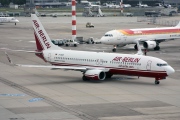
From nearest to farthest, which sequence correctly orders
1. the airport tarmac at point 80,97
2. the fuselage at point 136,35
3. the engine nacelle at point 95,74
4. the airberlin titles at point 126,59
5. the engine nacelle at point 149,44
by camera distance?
the airport tarmac at point 80,97 < the airberlin titles at point 126,59 < the engine nacelle at point 95,74 < the fuselage at point 136,35 < the engine nacelle at point 149,44

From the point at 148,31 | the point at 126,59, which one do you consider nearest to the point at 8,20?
the point at 148,31

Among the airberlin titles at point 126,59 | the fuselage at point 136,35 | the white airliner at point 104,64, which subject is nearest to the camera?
the white airliner at point 104,64

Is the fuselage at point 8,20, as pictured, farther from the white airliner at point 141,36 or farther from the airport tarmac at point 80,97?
the airport tarmac at point 80,97

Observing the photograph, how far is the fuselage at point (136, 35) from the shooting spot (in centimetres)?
10156

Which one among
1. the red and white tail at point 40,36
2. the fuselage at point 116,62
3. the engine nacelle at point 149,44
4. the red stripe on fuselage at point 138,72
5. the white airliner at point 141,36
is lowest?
the engine nacelle at point 149,44

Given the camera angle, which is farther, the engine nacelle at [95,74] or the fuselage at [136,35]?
the fuselage at [136,35]

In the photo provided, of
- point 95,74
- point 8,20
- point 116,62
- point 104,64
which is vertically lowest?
point 8,20

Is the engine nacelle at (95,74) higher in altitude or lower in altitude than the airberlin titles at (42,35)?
lower

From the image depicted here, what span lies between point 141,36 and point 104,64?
38.5m

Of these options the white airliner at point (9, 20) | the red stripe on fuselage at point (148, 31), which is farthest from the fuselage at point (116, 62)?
the white airliner at point (9, 20)

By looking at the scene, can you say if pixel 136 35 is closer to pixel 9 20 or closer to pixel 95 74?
pixel 95 74

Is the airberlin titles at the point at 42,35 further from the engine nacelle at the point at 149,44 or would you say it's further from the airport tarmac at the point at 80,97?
the engine nacelle at the point at 149,44

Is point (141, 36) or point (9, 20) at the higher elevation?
point (141, 36)

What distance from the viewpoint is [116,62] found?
66.4 metres
